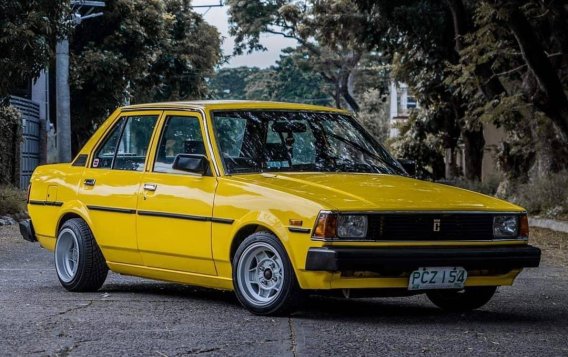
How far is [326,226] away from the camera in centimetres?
833

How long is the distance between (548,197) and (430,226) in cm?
1774

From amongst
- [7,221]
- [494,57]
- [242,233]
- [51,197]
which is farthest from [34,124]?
[242,233]

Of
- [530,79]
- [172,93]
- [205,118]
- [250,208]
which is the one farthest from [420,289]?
[172,93]

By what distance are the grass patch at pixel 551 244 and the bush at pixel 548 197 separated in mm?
1858

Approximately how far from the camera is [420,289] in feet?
28.2

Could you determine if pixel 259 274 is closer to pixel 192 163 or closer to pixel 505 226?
pixel 192 163

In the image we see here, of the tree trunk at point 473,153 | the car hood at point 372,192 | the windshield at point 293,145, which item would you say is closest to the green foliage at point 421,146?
the tree trunk at point 473,153

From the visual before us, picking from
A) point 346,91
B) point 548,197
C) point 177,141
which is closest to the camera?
point 177,141

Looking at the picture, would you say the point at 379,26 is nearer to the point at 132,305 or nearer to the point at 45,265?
the point at 45,265

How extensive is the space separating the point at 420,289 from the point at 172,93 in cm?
4001

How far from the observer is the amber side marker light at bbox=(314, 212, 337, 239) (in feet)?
27.3

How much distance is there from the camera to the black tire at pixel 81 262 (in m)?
10.5

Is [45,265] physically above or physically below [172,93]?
below

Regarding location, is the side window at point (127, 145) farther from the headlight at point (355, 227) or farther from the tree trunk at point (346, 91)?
the tree trunk at point (346, 91)
